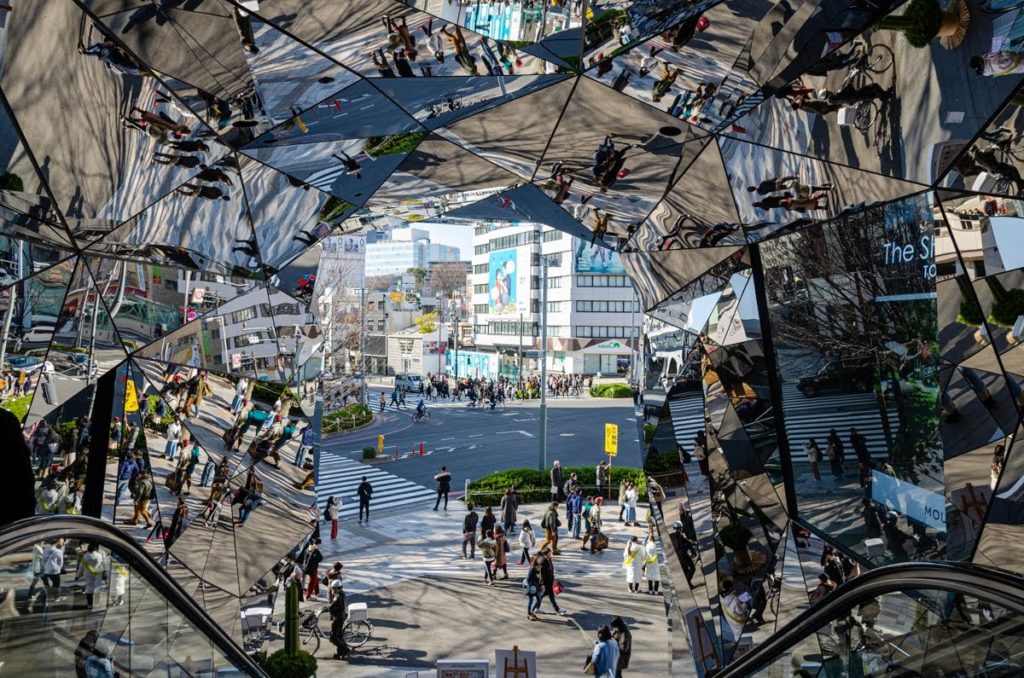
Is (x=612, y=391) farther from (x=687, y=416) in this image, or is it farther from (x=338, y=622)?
(x=338, y=622)

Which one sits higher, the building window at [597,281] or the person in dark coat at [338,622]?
the building window at [597,281]

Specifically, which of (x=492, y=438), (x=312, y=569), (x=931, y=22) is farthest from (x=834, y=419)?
(x=492, y=438)

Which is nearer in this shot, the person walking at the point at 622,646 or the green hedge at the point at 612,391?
the person walking at the point at 622,646

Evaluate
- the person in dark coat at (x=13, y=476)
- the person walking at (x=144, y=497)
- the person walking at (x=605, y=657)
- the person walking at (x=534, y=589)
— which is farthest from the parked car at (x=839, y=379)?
the person walking at (x=144, y=497)

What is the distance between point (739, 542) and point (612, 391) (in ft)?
130

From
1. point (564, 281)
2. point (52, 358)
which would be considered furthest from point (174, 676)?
point (564, 281)

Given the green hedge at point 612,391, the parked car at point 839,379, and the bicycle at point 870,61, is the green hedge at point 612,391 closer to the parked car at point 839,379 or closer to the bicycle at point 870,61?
the parked car at point 839,379

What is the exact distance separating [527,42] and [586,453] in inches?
960

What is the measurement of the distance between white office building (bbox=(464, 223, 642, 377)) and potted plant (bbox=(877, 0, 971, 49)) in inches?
1987

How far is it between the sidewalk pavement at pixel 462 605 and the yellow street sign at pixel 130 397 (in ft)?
15.7

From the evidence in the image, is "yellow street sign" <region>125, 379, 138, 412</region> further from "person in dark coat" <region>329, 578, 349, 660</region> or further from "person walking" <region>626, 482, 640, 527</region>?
"person walking" <region>626, 482, 640, 527</region>

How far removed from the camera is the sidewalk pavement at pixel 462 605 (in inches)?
483

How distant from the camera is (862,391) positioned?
7.94 m

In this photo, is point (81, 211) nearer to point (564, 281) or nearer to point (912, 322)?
point (912, 322)
